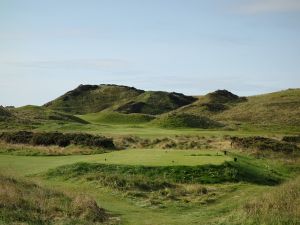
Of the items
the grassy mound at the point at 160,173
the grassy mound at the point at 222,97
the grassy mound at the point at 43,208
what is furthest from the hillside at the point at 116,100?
the grassy mound at the point at 43,208

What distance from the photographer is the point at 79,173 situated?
2781cm

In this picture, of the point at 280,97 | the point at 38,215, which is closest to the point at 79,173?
the point at 38,215

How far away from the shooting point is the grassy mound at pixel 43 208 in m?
16.1

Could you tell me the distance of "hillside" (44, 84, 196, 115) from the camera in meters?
122

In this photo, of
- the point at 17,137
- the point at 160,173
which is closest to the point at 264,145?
the point at 160,173

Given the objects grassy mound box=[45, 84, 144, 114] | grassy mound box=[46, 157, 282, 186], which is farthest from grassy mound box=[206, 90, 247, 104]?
grassy mound box=[46, 157, 282, 186]

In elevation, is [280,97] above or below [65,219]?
above

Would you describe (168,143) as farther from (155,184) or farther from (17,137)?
(155,184)

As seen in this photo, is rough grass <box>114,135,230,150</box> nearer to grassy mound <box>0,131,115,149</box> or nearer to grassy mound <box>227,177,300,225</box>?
grassy mound <box>0,131,115,149</box>

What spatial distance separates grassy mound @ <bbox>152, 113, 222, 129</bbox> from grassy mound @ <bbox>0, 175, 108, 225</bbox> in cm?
5294

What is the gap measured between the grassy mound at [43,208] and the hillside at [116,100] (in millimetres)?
94814

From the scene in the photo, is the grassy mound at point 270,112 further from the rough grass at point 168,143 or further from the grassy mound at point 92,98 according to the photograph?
the rough grass at point 168,143

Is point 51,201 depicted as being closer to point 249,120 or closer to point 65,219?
point 65,219

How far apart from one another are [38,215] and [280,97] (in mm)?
97822
